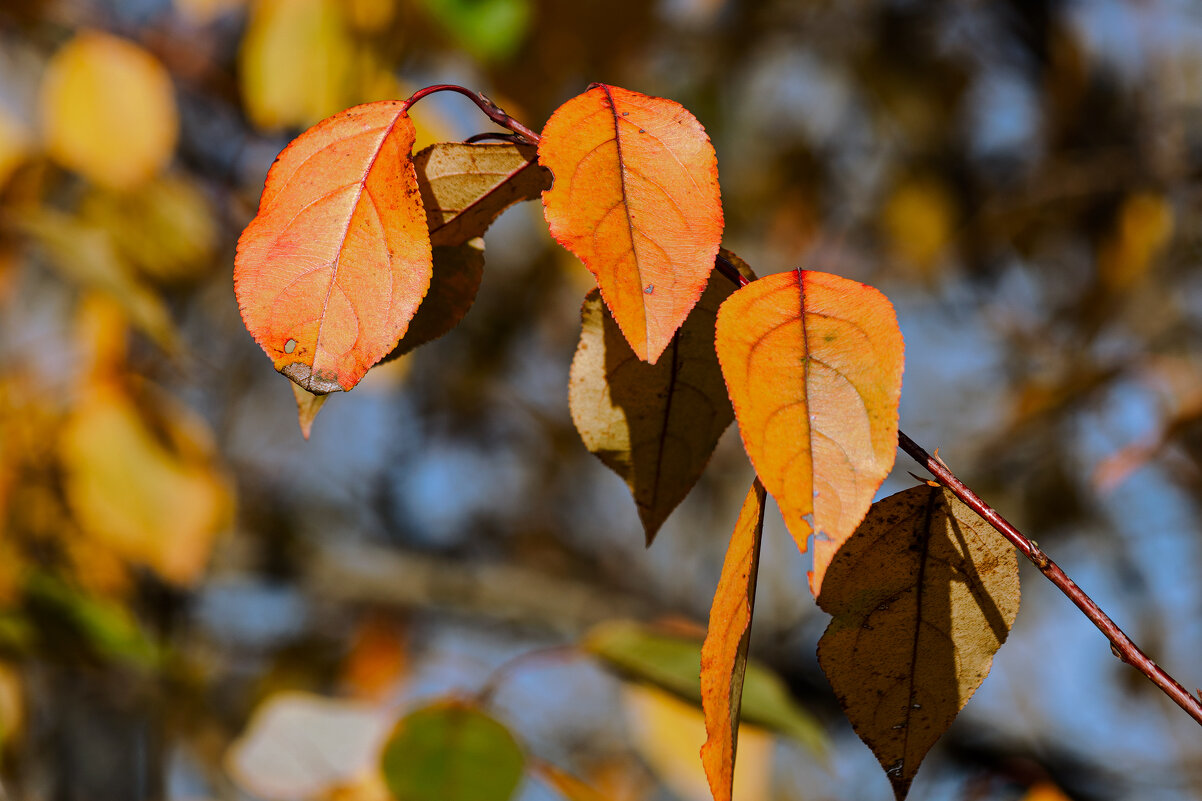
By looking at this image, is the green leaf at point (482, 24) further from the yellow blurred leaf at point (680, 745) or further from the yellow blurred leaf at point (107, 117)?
the yellow blurred leaf at point (680, 745)

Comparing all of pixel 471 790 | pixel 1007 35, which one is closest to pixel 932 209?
pixel 1007 35

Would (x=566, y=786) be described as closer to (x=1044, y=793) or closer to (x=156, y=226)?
(x=1044, y=793)

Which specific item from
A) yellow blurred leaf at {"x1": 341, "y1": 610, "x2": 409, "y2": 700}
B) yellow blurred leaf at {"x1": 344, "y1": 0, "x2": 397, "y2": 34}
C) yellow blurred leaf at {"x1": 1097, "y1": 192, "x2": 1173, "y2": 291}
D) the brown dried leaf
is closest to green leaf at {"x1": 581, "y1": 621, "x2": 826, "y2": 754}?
the brown dried leaf

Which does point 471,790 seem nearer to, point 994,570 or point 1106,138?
point 994,570

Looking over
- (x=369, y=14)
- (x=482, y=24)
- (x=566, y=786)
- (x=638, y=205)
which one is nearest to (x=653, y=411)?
(x=638, y=205)

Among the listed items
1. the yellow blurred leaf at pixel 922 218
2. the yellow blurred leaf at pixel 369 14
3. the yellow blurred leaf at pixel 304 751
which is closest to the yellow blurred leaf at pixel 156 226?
the yellow blurred leaf at pixel 369 14
